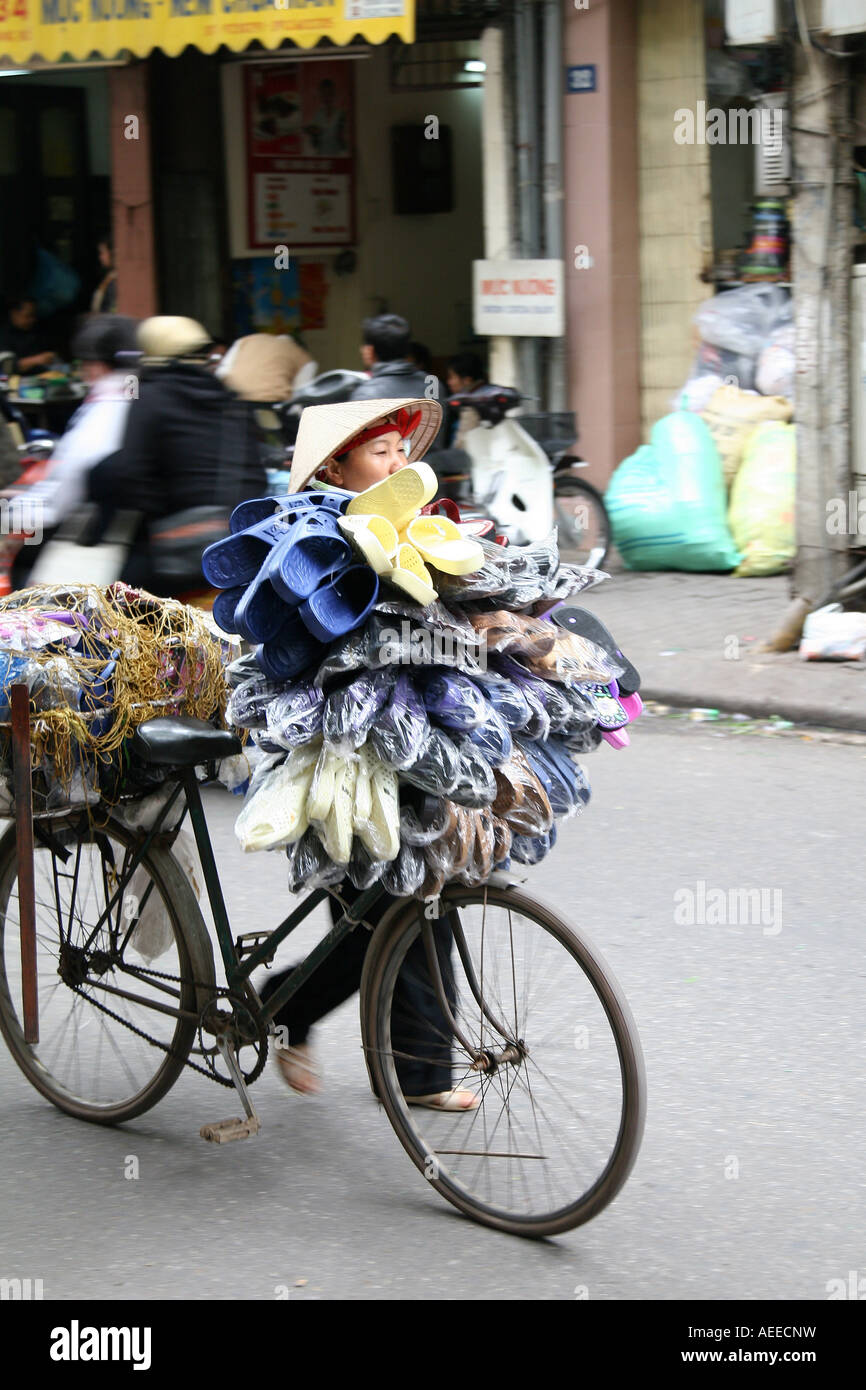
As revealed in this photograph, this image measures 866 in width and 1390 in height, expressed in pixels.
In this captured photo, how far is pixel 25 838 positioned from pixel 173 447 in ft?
8.21

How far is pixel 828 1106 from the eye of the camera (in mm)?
3848

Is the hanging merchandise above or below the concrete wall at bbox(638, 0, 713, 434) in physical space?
below

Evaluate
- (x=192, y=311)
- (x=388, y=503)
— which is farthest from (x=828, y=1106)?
(x=192, y=311)

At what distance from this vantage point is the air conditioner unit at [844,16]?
7.29 m

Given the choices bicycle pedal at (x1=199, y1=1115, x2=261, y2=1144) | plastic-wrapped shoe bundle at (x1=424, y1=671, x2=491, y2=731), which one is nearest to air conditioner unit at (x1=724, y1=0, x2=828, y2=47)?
plastic-wrapped shoe bundle at (x1=424, y1=671, x2=491, y2=731)

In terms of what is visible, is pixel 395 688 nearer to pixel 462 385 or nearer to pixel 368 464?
pixel 368 464

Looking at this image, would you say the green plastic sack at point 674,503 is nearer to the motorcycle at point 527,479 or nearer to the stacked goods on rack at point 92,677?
the motorcycle at point 527,479

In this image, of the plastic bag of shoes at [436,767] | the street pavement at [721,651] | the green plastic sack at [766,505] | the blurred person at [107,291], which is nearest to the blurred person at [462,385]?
the street pavement at [721,651]

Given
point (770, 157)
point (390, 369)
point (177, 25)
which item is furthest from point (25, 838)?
point (177, 25)

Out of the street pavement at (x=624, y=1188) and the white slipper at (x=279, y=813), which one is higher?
the white slipper at (x=279, y=813)

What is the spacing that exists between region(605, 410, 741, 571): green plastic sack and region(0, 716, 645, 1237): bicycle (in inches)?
256

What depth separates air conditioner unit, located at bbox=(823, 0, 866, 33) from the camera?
729 cm

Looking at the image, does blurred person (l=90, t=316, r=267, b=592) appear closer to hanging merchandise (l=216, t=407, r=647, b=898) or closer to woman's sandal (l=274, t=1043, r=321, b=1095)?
woman's sandal (l=274, t=1043, r=321, b=1095)

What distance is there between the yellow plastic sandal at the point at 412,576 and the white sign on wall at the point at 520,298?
25.6 feet
